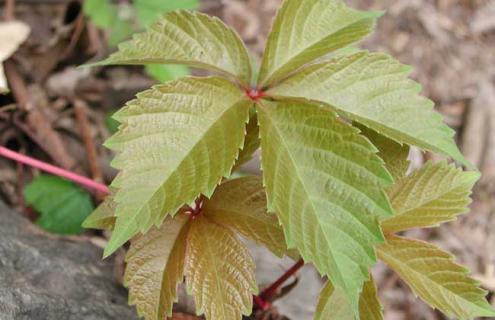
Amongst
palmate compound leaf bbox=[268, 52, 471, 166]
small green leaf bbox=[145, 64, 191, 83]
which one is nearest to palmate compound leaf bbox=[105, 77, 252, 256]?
A: palmate compound leaf bbox=[268, 52, 471, 166]

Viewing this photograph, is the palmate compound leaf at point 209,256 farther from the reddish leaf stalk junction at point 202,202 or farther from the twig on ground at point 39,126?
the twig on ground at point 39,126

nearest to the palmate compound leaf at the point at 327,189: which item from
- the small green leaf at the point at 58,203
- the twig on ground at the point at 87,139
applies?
the small green leaf at the point at 58,203

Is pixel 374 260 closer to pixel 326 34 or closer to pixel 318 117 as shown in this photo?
pixel 318 117

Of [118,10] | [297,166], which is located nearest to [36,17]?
[118,10]

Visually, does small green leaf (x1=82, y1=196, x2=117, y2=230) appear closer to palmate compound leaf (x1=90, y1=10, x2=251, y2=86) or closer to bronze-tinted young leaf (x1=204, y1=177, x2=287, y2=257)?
bronze-tinted young leaf (x1=204, y1=177, x2=287, y2=257)

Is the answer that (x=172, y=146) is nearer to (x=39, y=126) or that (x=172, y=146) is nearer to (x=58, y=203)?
(x=58, y=203)

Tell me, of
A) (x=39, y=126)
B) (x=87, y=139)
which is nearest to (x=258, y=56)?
(x=87, y=139)

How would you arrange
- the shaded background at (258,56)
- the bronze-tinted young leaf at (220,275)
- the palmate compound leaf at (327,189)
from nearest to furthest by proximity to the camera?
the palmate compound leaf at (327,189)
the bronze-tinted young leaf at (220,275)
the shaded background at (258,56)
